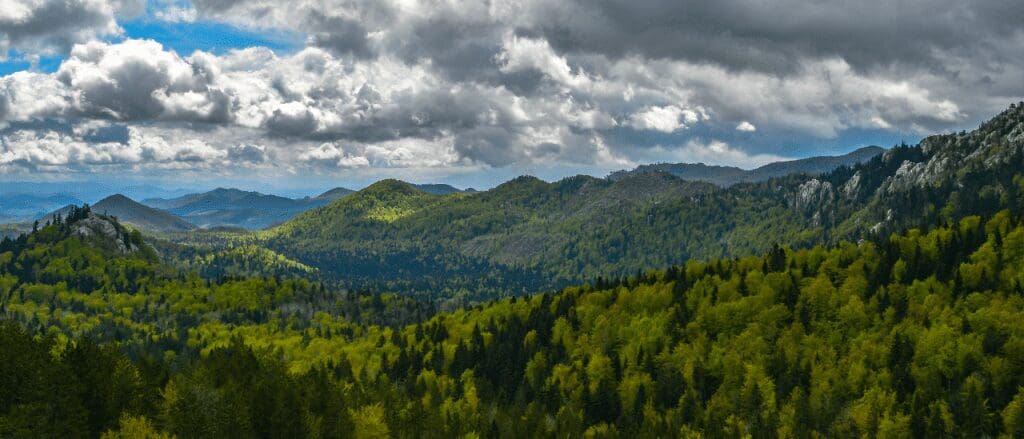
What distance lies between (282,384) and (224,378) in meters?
11.3

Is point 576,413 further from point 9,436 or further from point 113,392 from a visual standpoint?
point 9,436

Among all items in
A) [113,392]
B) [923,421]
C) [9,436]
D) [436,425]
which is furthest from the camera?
[923,421]

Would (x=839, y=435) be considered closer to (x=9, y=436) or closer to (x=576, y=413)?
(x=576, y=413)

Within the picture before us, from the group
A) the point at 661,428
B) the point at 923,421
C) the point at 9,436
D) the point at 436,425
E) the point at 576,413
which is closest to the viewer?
the point at 9,436

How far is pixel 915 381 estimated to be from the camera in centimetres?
17725

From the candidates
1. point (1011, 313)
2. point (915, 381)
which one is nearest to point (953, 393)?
point (915, 381)

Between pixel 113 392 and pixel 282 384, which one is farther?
pixel 282 384

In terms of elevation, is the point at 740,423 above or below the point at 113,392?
below

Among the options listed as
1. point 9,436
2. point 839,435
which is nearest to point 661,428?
point 839,435

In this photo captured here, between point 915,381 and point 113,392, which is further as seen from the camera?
point 915,381

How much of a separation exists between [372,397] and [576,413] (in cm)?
Result: 5381

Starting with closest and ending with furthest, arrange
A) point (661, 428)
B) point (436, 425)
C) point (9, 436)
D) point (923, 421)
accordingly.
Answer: point (9, 436), point (436, 425), point (923, 421), point (661, 428)

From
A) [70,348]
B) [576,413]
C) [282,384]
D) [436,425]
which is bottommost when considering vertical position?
[576,413]

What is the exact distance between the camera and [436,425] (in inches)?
5143
